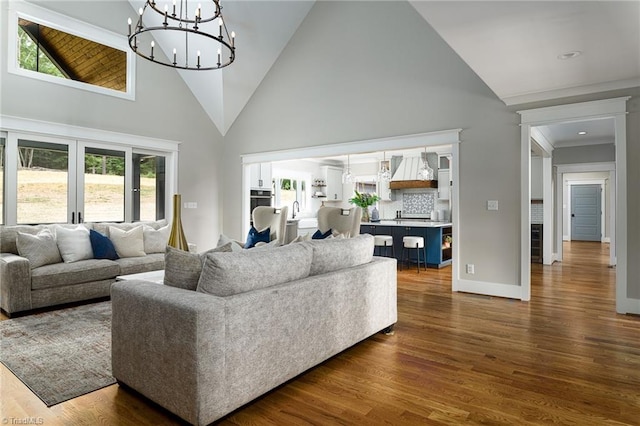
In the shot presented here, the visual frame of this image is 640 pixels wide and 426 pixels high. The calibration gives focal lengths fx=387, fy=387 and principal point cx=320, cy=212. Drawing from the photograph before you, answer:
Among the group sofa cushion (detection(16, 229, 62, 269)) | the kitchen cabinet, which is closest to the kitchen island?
the kitchen cabinet

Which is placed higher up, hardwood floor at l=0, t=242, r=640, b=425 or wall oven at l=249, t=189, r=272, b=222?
wall oven at l=249, t=189, r=272, b=222

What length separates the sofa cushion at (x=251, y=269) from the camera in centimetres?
207

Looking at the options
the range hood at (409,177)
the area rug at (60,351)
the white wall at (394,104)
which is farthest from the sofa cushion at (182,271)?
the range hood at (409,177)

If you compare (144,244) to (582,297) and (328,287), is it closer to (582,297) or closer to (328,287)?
(328,287)

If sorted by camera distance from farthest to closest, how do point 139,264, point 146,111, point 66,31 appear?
point 146,111 < point 66,31 < point 139,264

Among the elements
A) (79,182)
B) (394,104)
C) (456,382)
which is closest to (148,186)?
(79,182)

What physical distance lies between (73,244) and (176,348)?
3.46 metres

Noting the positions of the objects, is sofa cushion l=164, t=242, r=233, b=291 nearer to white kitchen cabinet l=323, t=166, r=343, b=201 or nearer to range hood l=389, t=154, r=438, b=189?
range hood l=389, t=154, r=438, b=189

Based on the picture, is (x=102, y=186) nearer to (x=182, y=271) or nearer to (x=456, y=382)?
(x=182, y=271)

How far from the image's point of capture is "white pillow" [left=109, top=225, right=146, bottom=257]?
16.8 ft

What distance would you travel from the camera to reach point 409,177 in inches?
374

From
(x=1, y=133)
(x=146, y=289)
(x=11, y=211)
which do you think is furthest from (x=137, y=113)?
(x=146, y=289)

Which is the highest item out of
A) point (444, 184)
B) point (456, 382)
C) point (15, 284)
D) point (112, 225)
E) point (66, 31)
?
point (66, 31)

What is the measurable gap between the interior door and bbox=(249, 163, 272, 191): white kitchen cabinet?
405 inches
